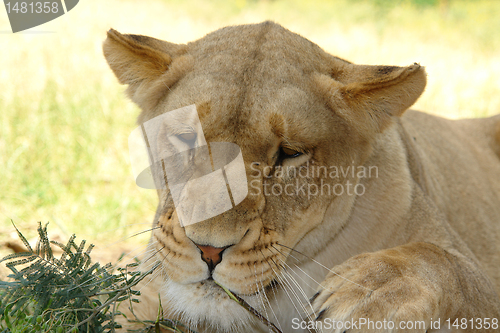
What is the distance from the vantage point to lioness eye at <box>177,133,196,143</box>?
7.15ft

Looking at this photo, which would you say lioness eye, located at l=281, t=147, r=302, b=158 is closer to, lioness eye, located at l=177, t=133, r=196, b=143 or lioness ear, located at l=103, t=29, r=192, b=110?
lioness eye, located at l=177, t=133, r=196, b=143

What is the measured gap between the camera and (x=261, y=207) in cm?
207

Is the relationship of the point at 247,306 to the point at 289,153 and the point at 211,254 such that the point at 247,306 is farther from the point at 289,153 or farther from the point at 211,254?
the point at 289,153

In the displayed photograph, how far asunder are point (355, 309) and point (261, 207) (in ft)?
1.76

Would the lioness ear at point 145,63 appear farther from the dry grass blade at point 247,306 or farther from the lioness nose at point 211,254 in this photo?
the dry grass blade at point 247,306

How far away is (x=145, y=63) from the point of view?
2.50 m

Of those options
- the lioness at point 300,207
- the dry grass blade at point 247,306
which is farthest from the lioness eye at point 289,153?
the dry grass blade at point 247,306

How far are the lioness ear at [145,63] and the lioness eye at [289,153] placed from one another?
653 mm

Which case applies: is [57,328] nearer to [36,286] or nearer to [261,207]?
[36,286]

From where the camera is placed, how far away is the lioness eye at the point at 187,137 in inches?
85.8

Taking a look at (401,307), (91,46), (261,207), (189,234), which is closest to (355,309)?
(401,307)

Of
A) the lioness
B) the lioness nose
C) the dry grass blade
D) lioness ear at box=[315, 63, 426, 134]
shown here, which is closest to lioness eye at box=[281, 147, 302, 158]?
the lioness

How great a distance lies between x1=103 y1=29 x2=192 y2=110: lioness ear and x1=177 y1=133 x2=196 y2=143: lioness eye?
0.34m

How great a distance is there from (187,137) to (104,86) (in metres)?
4.95
